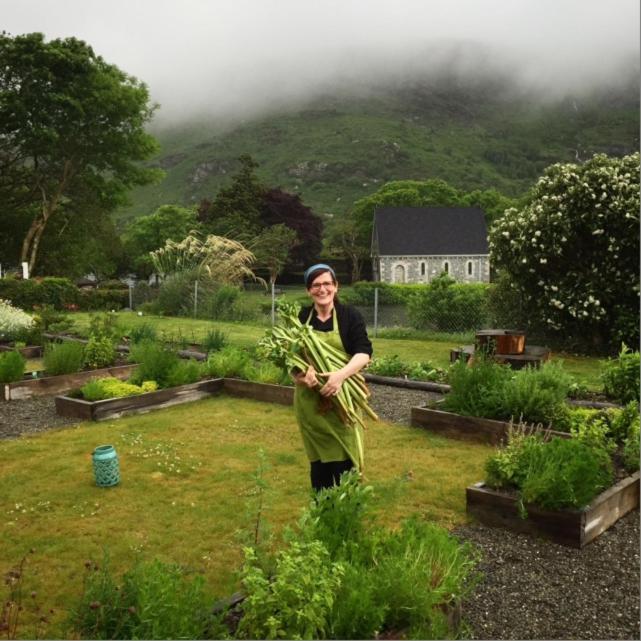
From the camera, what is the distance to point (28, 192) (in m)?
35.3

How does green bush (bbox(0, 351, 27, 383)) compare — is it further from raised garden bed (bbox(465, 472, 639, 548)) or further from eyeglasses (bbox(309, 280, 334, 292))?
raised garden bed (bbox(465, 472, 639, 548))

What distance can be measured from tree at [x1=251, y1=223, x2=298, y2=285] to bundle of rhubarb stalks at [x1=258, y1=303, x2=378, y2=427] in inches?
1923

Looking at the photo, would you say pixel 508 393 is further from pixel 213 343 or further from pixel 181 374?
pixel 213 343

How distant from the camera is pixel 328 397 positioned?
13.6 ft

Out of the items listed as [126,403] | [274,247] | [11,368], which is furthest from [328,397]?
[274,247]

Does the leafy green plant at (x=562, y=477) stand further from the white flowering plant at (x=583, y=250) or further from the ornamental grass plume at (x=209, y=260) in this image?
the ornamental grass plume at (x=209, y=260)

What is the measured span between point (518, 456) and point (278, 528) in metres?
1.96

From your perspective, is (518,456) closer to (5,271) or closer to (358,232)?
(5,271)

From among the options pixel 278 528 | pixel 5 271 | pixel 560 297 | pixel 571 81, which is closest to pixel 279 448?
pixel 278 528

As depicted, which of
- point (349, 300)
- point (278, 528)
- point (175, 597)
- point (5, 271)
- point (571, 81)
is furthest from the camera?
point (571, 81)

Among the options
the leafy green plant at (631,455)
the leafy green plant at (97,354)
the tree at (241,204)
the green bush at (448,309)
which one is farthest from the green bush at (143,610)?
the tree at (241,204)

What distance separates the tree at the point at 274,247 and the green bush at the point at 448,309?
35.6 meters

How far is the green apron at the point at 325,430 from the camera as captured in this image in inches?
169

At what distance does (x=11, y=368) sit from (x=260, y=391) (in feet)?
12.8
